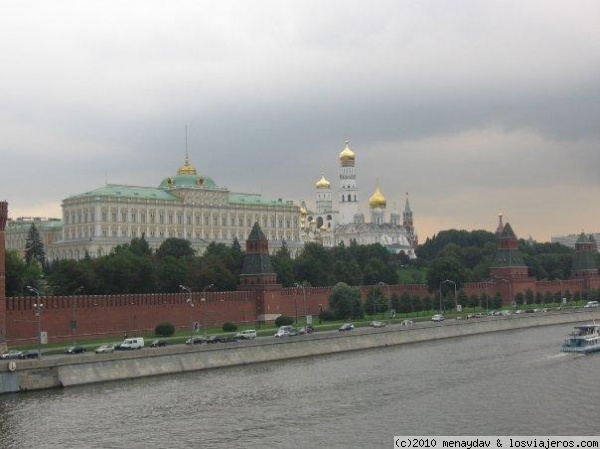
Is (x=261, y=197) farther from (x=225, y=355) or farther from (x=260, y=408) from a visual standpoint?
(x=260, y=408)

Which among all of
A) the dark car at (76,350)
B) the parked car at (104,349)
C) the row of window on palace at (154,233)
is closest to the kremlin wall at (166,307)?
the dark car at (76,350)

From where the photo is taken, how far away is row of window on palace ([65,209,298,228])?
443 feet

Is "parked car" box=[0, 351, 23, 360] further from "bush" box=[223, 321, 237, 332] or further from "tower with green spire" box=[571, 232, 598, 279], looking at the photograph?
"tower with green spire" box=[571, 232, 598, 279]

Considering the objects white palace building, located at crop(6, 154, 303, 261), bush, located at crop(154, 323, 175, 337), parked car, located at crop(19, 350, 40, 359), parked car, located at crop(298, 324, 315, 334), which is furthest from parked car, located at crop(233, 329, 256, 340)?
white palace building, located at crop(6, 154, 303, 261)

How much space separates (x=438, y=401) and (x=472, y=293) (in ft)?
205

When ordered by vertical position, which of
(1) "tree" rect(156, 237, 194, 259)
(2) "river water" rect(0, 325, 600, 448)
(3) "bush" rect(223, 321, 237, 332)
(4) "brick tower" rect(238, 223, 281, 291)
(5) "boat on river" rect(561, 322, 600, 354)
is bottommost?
(2) "river water" rect(0, 325, 600, 448)

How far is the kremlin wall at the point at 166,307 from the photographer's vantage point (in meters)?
60.0

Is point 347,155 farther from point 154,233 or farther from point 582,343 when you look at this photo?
point 582,343

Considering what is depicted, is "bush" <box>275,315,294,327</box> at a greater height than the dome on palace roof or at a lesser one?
lesser

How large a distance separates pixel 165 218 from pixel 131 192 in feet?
17.0

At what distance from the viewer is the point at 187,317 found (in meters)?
73.6

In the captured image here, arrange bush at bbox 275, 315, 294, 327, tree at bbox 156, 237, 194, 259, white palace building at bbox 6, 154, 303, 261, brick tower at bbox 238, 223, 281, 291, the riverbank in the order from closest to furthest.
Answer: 1. the riverbank
2. bush at bbox 275, 315, 294, 327
3. brick tower at bbox 238, 223, 281, 291
4. tree at bbox 156, 237, 194, 259
5. white palace building at bbox 6, 154, 303, 261

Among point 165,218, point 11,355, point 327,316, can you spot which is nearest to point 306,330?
point 327,316

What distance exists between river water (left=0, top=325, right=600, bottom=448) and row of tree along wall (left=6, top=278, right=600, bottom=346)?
1288cm
